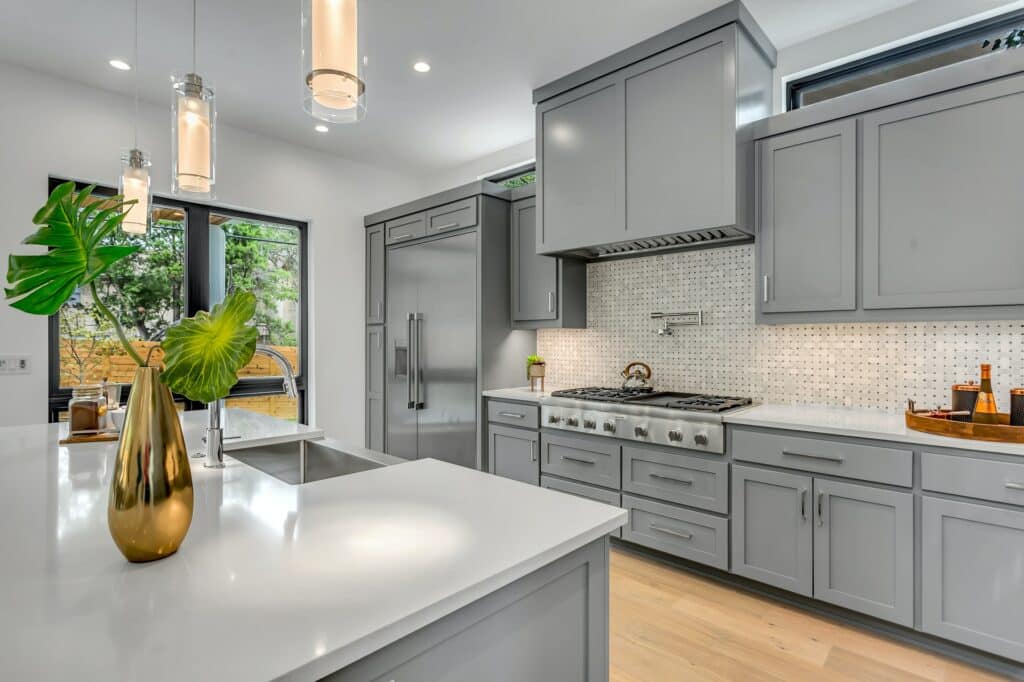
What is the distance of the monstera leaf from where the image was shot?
111 centimetres

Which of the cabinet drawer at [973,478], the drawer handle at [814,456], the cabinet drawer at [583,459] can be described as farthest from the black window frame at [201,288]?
the cabinet drawer at [973,478]

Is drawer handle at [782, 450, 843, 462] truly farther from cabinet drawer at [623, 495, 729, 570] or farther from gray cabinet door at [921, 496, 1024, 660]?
cabinet drawer at [623, 495, 729, 570]

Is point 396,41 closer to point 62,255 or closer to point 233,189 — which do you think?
point 233,189

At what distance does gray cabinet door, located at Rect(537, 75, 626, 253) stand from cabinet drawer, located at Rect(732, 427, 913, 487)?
131cm

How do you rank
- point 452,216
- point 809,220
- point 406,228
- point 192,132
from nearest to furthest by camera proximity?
point 192,132 → point 809,220 → point 452,216 → point 406,228

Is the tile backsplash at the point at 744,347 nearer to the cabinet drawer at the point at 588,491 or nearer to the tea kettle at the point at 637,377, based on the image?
the tea kettle at the point at 637,377

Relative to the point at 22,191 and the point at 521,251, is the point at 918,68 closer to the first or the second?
the point at 521,251

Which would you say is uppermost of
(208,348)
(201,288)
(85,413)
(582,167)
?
(582,167)

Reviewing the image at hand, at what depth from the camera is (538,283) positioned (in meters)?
3.60

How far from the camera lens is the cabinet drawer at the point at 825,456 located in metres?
2.05

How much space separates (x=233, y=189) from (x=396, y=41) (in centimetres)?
188

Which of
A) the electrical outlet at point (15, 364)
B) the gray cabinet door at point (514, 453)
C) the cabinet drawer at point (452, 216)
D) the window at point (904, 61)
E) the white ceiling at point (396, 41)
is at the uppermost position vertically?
the white ceiling at point (396, 41)

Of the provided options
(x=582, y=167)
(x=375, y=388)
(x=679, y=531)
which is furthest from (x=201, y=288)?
(x=679, y=531)

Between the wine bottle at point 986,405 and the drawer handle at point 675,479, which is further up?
the wine bottle at point 986,405
